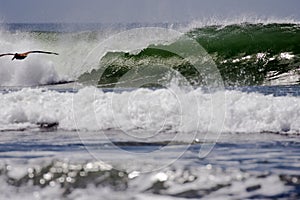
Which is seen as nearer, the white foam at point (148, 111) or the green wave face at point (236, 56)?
the white foam at point (148, 111)

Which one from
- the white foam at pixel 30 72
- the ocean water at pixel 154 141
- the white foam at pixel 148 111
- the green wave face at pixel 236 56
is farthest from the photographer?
the white foam at pixel 30 72

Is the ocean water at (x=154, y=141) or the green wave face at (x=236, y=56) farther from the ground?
the green wave face at (x=236, y=56)

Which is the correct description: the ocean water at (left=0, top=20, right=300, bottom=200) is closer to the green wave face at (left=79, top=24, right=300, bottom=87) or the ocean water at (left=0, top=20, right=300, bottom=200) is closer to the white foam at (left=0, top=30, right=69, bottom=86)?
the green wave face at (left=79, top=24, right=300, bottom=87)

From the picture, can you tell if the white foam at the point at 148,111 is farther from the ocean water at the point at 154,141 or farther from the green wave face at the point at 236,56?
the green wave face at the point at 236,56

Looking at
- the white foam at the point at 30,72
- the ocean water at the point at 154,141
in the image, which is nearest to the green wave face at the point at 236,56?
the ocean water at the point at 154,141

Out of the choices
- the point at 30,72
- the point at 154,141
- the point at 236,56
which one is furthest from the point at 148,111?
the point at 30,72

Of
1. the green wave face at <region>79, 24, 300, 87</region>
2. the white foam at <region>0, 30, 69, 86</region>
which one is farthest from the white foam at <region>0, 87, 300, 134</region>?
the white foam at <region>0, 30, 69, 86</region>

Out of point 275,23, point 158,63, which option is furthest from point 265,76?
point 275,23

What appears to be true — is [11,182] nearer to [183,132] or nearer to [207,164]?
[207,164]

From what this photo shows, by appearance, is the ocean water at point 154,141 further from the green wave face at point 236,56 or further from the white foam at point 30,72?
the white foam at point 30,72

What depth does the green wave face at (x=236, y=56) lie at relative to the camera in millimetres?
26609

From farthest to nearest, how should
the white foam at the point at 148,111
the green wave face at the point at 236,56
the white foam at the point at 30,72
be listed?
the white foam at the point at 30,72
the green wave face at the point at 236,56
the white foam at the point at 148,111

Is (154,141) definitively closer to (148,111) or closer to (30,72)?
(148,111)

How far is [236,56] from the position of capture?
96.0 feet
